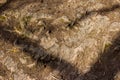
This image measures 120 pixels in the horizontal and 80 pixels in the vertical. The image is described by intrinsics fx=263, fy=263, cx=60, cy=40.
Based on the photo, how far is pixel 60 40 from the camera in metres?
4.79

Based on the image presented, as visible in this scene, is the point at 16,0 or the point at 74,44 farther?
the point at 16,0

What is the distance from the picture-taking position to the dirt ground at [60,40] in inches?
174

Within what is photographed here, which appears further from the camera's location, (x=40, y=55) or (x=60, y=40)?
(x=60, y=40)

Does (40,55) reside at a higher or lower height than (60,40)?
lower

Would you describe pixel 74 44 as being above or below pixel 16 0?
below

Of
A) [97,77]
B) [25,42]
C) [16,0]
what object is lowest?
[97,77]

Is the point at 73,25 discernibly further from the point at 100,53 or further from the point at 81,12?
the point at 100,53

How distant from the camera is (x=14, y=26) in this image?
16.8 feet

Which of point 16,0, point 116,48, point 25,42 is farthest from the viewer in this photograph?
point 16,0

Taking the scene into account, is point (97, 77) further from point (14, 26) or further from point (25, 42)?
point (14, 26)

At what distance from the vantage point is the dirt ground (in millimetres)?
4410

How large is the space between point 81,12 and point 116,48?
42.3 inches

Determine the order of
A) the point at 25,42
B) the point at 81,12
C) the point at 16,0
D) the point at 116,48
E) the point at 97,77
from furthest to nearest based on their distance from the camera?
the point at 16,0 < the point at 81,12 < the point at 25,42 < the point at 116,48 < the point at 97,77

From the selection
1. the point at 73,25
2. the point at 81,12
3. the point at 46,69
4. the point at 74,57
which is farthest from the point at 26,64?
the point at 81,12
